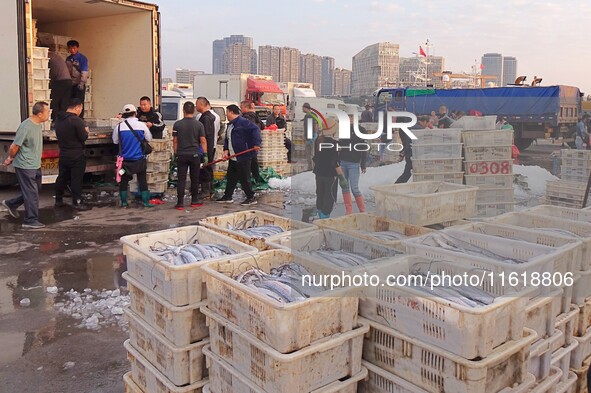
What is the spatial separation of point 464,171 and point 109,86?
319 inches

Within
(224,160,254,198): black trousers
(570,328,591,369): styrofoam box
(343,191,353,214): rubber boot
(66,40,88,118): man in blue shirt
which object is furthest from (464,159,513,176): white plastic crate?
(66,40,88,118): man in blue shirt

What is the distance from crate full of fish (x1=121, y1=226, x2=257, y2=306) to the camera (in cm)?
306

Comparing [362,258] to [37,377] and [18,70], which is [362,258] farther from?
[18,70]

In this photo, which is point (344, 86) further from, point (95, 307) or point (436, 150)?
point (95, 307)

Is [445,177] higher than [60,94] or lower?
lower

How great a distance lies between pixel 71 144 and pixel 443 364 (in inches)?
316

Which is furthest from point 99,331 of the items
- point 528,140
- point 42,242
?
point 528,140

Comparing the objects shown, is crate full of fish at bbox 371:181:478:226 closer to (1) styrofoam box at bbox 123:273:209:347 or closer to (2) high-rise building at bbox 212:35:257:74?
(1) styrofoam box at bbox 123:273:209:347

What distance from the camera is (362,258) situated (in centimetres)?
347

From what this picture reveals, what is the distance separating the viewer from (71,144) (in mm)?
9133

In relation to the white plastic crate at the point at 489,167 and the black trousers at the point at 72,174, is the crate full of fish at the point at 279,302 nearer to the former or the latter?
the white plastic crate at the point at 489,167

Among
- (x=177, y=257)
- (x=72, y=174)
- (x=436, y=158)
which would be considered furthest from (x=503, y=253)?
(x=72, y=174)

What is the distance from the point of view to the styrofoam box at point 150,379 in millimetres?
3061

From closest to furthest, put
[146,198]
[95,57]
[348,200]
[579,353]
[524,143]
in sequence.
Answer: [579,353]
[348,200]
[146,198]
[95,57]
[524,143]
